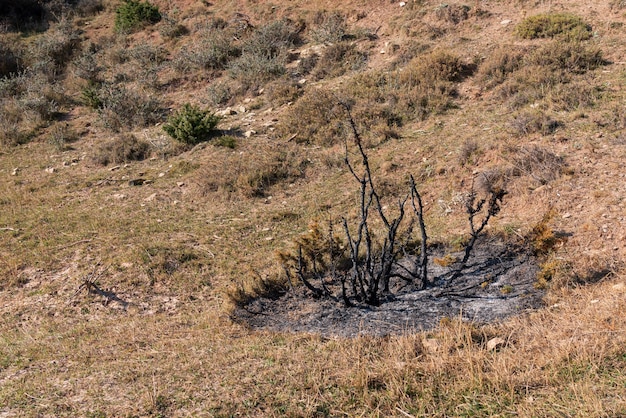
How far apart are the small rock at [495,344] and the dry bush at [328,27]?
12.3 m

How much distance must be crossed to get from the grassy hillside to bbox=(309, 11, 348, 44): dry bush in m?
0.08

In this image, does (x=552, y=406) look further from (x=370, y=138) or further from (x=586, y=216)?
(x=370, y=138)

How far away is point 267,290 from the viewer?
5738 mm

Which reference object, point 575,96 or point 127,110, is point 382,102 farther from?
point 127,110

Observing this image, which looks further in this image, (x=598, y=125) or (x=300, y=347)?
(x=598, y=125)

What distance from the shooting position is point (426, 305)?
4852 mm

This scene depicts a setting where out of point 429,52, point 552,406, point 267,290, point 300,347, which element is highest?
point 429,52

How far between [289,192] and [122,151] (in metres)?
4.93

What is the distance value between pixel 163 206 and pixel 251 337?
4.93m

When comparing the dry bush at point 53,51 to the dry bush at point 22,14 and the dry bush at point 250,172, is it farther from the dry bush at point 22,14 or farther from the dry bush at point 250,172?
the dry bush at point 250,172

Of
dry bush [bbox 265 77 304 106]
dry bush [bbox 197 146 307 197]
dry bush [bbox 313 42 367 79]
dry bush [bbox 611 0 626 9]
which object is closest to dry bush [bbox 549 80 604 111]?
dry bush [bbox 611 0 626 9]

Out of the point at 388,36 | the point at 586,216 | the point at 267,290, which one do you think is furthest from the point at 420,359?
the point at 388,36

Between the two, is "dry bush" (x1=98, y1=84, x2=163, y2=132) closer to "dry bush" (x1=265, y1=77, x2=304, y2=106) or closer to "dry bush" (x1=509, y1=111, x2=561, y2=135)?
"dry bush" (x1=265, y1=77, x2=304, y2=106)

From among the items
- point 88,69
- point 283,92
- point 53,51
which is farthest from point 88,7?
point 283,92
